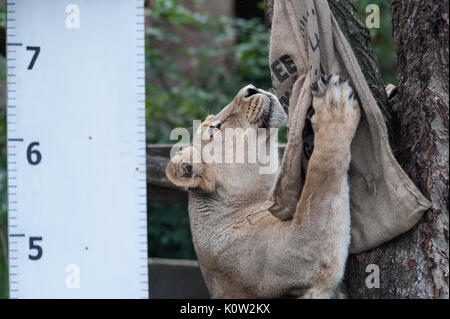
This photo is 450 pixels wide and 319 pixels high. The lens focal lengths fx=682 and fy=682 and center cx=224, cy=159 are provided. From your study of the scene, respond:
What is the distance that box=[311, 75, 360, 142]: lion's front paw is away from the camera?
9.73 feet

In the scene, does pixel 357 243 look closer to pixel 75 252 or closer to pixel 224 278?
pixel 224 278

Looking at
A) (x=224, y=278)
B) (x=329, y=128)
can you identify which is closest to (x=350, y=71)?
(x=329, y=128)

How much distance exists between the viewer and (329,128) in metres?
2.99

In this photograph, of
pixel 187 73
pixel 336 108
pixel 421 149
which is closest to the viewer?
pixel 336 108

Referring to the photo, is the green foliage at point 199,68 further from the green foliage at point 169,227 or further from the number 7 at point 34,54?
the number 7 at point 34,54

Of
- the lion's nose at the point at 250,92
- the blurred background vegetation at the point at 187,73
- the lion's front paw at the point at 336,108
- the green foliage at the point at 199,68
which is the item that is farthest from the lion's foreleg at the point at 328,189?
the green foliage at the point at 199,68

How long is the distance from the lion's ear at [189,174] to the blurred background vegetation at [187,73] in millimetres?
2513

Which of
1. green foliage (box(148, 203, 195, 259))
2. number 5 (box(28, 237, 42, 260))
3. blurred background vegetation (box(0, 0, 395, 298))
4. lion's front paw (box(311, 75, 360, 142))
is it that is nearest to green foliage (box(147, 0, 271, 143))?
blurred background vegetation (box(0, 0, 395, 298))

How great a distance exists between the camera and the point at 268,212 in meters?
3.60

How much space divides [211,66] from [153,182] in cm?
438

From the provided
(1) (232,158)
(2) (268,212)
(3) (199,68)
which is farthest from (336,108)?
(3) (199,68)

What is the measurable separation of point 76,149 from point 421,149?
1.70 m

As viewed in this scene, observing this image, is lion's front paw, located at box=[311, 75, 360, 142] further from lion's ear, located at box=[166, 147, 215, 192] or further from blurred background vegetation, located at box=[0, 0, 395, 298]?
blurred background vegetation, located at box=[0, 0, 395, 298]

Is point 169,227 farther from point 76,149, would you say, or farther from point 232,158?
point 76,149
